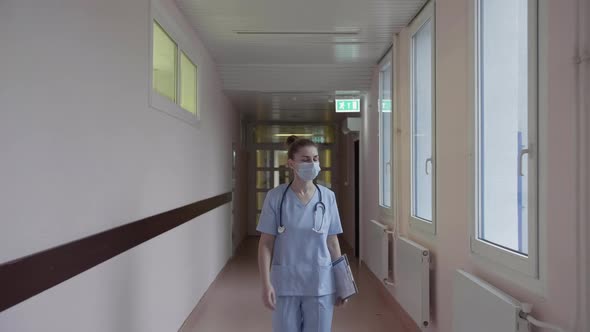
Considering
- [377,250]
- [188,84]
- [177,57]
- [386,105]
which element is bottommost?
[377,250]

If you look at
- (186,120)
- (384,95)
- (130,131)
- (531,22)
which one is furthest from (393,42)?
Answer: (130,131)

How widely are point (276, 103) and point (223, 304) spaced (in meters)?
3.96

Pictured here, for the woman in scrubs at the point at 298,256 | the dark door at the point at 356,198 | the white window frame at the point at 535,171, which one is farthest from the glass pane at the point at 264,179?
the white window frame at the point at 535,171

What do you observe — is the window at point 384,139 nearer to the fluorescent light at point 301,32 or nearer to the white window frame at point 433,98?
the fluorescent light at point 301,32

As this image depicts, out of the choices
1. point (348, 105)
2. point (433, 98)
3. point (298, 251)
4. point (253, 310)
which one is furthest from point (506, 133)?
point (348, 105)

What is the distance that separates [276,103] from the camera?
8.08 m

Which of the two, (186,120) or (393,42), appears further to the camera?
(393,42)

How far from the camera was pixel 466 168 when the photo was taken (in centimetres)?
298

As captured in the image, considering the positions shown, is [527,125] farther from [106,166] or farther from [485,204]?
[106,166]

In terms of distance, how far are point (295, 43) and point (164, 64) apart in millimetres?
1983

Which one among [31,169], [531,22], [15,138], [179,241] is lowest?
[179,241]

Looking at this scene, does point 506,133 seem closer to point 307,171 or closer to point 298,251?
point 307,171

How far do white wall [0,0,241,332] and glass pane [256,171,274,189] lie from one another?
7.30 meters

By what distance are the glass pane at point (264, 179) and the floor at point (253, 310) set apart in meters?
4.67
